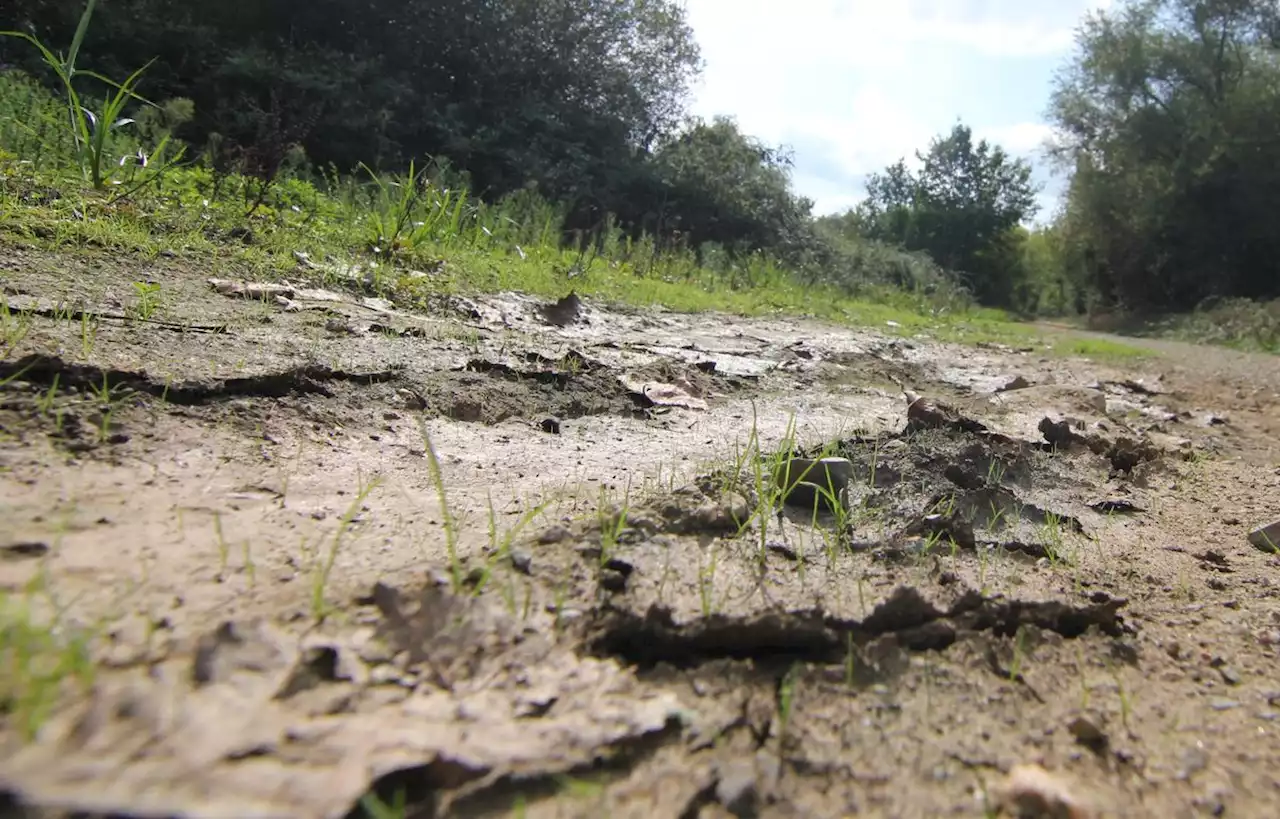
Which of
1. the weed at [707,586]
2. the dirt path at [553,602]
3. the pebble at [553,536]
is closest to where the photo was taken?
the dirt path at [553,602]

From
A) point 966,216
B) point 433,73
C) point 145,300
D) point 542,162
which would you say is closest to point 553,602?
point 145,300

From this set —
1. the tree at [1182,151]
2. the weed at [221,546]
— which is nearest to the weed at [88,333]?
the weed at [221,546]

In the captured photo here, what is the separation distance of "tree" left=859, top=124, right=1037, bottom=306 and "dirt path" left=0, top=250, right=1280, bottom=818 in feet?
108

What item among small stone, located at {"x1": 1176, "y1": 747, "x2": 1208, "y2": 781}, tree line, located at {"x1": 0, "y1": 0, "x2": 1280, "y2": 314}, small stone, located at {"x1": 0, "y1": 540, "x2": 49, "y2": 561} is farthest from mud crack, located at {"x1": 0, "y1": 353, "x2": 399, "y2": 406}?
tree line, located at {"x1": 0, "y1": 0, "x2": 1280, "y2": 314}

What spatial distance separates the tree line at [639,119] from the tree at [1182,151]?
44 millimetres

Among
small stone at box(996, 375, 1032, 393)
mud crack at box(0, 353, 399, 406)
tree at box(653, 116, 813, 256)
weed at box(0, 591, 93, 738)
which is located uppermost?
tree at box(653, 116, 813, 256)

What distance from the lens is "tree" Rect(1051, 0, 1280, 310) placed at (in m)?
18.4

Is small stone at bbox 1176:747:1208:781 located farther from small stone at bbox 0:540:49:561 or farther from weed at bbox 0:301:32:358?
weed at bbox 0:301:32:358

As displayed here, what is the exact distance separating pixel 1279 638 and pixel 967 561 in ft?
1.76

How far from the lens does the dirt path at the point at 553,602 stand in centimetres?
88

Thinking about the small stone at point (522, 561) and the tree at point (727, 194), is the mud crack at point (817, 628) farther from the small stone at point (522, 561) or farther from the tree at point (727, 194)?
the tree at point (727, 194)

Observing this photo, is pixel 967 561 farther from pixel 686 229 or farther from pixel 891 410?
pixel 686 229

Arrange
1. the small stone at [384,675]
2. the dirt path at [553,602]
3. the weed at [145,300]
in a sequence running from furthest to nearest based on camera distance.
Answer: the weed at [145,300] → the small stone at [384,675] → the dirt path at [553,602]

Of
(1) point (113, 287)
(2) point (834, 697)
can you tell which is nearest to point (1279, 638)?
(2) point (834, 697)
